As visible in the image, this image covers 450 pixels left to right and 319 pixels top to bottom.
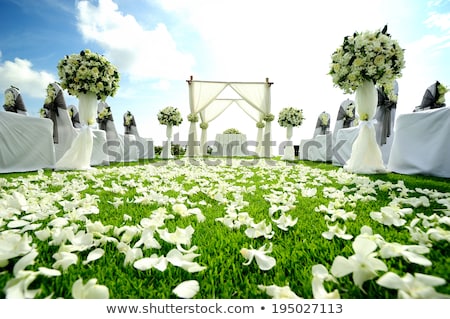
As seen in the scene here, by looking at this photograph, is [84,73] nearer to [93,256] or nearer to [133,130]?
[93,256]

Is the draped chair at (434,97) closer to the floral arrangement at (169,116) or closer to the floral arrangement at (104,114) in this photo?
the floral arrangement at (104,114)

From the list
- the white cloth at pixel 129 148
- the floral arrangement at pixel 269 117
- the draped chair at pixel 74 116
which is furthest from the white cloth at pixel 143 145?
the floral arrangement at pixel 269 117

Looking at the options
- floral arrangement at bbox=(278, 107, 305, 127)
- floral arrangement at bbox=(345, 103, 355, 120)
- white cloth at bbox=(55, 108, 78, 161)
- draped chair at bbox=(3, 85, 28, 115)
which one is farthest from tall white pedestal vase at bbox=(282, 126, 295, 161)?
draped chair at bbox=(3, 85, 28, 115)

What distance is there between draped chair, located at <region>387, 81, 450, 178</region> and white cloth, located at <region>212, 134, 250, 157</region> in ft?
32.6

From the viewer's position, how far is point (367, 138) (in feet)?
12.4

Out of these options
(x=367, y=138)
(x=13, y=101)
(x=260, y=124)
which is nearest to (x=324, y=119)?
(x=260, y=124)

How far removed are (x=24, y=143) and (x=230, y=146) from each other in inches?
413

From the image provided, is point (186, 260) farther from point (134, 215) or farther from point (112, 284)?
point (134, 215)

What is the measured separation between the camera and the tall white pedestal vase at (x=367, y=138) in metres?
3.74

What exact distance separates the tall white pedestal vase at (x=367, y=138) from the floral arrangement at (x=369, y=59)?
171mm

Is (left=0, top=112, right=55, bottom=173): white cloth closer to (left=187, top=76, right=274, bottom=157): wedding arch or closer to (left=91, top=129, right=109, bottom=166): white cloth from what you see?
(left=91, top=129, right=109, bottom=166): white cloth

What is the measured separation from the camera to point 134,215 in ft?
4.47
